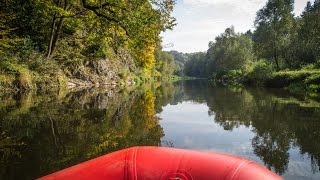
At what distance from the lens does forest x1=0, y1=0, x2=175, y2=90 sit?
17359mm

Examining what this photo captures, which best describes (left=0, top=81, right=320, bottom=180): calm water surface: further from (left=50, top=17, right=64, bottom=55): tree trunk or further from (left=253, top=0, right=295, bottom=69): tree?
(left=253, top=0, right=295, bottom=69): tree

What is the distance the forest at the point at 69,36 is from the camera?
17.4 meters

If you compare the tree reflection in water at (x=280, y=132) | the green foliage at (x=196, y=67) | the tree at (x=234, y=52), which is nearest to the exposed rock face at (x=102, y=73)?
the tree reflection in water at (x=280, y=132)

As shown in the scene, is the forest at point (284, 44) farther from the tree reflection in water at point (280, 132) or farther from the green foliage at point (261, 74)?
the tree reflection in water at point (280, 132)

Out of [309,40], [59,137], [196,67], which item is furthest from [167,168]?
[196,67]

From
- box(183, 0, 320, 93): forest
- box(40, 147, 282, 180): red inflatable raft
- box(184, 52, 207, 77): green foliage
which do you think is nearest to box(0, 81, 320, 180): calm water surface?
box(40, 147, 282, 180): red inflatable raft

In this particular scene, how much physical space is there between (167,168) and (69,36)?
102 ft

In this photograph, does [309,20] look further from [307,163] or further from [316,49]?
[307,163]

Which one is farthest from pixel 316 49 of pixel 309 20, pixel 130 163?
pixel 130 163

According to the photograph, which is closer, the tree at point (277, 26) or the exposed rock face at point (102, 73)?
the exposed rock face at point (102, 73)

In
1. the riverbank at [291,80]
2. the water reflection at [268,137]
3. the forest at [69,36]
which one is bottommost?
the water reflection at [268,137]

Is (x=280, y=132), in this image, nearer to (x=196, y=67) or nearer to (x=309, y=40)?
(x=309, y=40)

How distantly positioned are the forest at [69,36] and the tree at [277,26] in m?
20.4

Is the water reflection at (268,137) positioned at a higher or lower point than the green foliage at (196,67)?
lower
